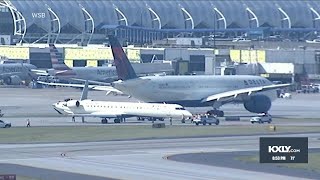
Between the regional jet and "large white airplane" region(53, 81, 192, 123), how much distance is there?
738 centimetres

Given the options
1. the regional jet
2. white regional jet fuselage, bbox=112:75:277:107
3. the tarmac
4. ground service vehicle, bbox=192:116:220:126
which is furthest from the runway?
white regional jet fuselage, bbox=112:75:277:107

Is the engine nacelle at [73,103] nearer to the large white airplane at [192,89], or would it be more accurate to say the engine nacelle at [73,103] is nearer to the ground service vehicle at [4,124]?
the large white airplane at [192,89]

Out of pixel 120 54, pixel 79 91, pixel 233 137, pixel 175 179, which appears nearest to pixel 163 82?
pixel 120 54

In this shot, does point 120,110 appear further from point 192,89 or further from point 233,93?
point 233,93

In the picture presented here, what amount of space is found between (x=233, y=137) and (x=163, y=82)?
114 ft

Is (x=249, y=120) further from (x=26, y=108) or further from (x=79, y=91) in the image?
(x=79, y=91)

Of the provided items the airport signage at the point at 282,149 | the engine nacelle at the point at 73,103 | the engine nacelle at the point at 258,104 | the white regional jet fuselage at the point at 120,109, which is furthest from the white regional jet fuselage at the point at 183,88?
the airport signage at the point at 282,149

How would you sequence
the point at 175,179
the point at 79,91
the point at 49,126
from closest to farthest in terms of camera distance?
the point at 175,179 < the point at 49,126 < the point at 79,91

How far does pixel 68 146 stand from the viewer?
106250 mm

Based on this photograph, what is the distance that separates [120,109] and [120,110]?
157 millimetres

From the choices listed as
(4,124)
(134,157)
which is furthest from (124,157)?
(4,124)

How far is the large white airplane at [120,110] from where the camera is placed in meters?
134

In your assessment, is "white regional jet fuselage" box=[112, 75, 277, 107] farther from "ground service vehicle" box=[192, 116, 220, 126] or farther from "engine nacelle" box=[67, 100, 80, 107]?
"ground service vehicle" box=[192, 116, 220, 126]

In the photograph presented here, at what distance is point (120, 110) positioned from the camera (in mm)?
136250
